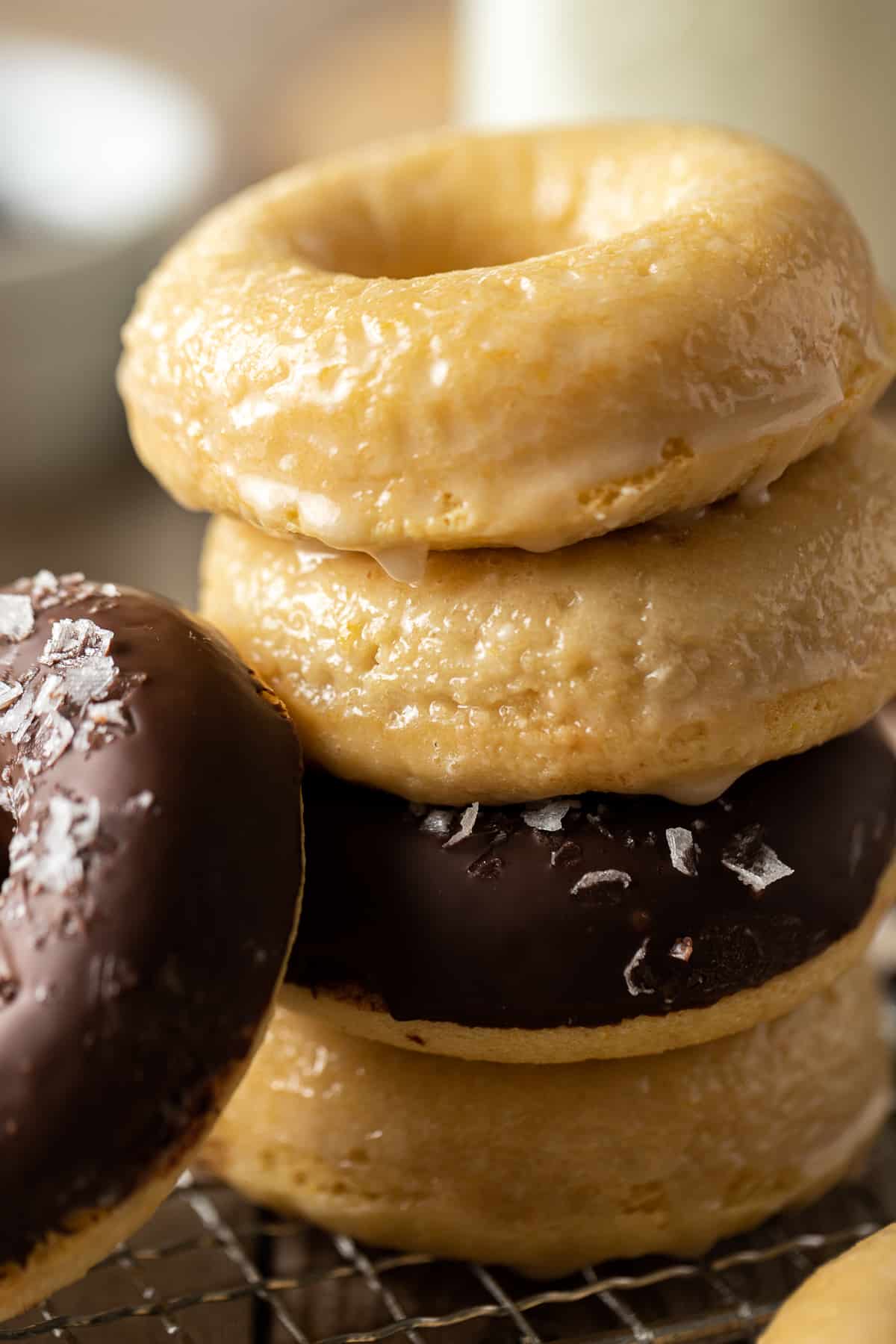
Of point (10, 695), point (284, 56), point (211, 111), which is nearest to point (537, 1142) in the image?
point (10, 695)

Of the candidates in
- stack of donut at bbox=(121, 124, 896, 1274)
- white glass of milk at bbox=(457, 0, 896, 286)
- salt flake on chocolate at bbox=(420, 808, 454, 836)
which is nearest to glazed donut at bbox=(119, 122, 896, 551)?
stack of donut at bbox=(121, 124, 896, 1274)

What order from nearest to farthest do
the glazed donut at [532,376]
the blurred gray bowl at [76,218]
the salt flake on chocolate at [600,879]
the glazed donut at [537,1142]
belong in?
the glazed donut at [532,376] → the salt flake on chocolate at [600,879] → the glazed donut at [537,1142] → the blurred gray bowl at [76,218]

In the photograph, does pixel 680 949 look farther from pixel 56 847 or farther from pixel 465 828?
pixel 56 847

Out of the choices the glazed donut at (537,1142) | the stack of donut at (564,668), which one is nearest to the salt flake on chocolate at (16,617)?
the stack of donut at (564,668)

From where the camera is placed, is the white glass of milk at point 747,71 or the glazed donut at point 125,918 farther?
the white glass of milk at point 747,71

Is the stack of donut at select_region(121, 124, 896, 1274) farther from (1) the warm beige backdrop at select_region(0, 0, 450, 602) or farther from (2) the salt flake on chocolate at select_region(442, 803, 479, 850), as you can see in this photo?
(1) the warm beige backdrop at select_region(0, 0, 450, 602)

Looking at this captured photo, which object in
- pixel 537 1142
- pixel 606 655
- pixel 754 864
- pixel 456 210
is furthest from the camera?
pixel 456 210

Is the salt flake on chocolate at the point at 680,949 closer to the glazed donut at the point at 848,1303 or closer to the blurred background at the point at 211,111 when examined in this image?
the glazed donut at the point at 848,1303
